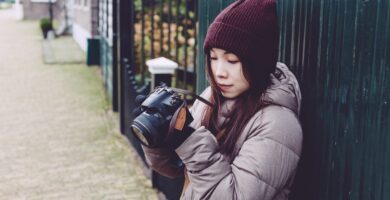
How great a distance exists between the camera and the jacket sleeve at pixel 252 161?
6.43 feet

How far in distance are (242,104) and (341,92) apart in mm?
423

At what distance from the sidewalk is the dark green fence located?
2.88 metres

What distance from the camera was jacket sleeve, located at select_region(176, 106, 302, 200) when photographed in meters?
1.96

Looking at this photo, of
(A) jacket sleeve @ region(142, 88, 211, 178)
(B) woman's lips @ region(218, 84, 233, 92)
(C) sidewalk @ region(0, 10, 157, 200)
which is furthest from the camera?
(C) sidewalk @ region(0, 10, 157, 200)

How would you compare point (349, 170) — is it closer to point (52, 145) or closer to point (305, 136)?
point (305, 136)

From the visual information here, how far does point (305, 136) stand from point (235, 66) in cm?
63

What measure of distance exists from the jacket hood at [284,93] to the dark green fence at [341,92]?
7.7 inches

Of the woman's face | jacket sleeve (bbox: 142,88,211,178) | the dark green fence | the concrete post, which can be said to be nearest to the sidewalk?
the concrete post

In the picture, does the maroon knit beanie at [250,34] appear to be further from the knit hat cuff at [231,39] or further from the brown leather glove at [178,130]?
the brown leather glove at [178,130]

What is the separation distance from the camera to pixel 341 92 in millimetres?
2244

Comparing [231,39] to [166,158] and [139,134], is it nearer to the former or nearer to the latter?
[139,134]

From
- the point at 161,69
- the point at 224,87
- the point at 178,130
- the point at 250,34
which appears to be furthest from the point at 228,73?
the point at 161,69

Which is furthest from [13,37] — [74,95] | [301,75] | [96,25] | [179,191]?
[301,75]

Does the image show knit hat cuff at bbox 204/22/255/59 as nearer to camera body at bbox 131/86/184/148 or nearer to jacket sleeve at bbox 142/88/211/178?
camera body at bbox 131/86/184/148
